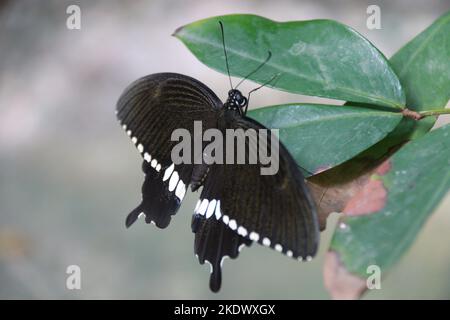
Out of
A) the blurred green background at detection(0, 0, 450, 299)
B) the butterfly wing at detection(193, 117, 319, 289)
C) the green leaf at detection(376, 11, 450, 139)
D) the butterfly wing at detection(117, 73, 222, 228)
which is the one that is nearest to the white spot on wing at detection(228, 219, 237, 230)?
the butterfly wing at detection(193, 117, 319, 289)

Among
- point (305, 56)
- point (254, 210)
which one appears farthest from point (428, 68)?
point (254, 210)

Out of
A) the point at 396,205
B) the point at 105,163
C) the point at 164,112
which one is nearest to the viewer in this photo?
the point at 396,205

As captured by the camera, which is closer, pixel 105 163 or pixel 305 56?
pixel 305 56

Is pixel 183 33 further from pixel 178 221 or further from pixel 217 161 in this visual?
pixel 178 221

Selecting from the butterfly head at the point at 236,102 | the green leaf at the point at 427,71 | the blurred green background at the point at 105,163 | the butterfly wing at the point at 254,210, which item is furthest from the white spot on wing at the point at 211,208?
the blurred green background at the point at 105,163

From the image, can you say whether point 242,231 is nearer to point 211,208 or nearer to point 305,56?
point 211,208

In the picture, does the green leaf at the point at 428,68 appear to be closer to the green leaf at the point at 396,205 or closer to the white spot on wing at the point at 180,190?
the green leaf at the point at 396,205

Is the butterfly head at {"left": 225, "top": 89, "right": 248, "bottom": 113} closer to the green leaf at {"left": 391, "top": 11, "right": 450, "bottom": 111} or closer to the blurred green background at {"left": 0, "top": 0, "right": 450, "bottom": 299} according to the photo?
the green leaf at {"left": 391, "top": 11, "right": 450, "bottom": 111}
